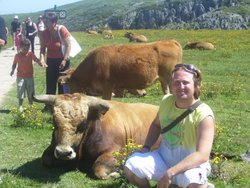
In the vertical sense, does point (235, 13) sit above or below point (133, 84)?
below

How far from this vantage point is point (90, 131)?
7.70 meters

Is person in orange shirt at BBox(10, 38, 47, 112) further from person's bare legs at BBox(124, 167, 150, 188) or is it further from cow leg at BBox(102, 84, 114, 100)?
person's bare legs at BBox(124, 167, 150, 188)

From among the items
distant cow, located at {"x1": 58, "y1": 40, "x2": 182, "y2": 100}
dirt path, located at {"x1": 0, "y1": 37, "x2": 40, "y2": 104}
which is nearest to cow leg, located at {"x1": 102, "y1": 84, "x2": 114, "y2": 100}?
distant cow, located at {"x1": 58, "y1": 40, "x2": 182, "y2": 100}

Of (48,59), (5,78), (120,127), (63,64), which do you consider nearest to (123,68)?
(63,64)

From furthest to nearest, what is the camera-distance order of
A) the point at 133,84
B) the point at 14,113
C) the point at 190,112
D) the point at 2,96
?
the point at 2,96 < the point at 133,84 < the point at 14,113 < the point at 190,112

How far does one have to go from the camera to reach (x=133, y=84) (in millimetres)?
14055

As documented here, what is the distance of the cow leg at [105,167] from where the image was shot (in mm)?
7410

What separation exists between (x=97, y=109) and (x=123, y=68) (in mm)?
6354

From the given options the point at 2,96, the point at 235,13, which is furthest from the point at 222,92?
the point at 235,13

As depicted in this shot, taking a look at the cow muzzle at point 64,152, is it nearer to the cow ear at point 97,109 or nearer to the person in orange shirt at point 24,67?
the cow ear at point 97,109

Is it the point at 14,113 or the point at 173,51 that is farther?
the point at 173,51

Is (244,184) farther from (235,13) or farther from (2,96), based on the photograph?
(235,13)

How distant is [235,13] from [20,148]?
559 ft

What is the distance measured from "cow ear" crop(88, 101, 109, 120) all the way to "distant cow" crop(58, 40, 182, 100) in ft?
15.7
